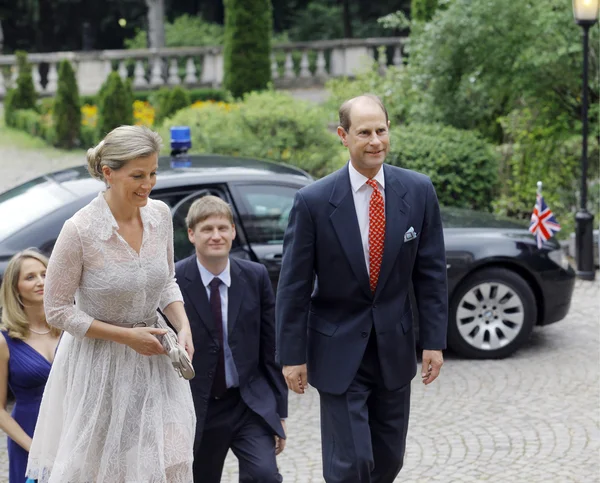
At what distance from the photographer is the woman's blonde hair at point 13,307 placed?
5043 millimetres

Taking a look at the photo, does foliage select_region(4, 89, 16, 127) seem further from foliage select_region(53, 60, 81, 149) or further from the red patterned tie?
the red patterned tie

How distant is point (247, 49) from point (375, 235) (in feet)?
65.1

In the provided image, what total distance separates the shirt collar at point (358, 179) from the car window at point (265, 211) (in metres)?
3.28

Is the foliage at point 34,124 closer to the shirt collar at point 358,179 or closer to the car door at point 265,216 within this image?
the car door at point 265,216

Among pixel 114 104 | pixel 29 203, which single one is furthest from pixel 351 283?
pixel 114 104

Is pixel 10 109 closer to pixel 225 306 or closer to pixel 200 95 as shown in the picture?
pixel 200 95

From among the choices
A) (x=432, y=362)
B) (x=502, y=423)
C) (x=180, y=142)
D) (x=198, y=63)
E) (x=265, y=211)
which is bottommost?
(x=502, y=423)

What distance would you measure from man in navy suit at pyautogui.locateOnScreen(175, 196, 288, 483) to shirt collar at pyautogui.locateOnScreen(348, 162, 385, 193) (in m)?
0.70

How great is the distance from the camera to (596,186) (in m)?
12.9

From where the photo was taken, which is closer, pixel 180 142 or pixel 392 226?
pixel 392 226

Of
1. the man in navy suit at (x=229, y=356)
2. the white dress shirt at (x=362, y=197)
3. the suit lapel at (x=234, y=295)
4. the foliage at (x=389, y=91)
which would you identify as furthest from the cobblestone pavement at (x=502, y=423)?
the foliage at (x=389, y=91)

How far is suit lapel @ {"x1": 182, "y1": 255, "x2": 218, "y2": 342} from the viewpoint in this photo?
500 centimetres

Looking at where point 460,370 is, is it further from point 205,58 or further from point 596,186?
point 205,58

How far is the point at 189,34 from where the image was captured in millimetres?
33906
